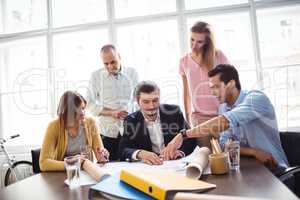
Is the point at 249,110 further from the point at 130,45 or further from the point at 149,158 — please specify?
the point at 130,45

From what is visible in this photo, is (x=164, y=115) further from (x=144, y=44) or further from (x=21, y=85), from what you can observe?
(x=21, y=85)

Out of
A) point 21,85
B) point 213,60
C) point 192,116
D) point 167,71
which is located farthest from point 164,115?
point 21,85

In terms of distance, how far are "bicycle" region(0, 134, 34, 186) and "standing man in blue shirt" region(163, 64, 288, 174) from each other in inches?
93.6

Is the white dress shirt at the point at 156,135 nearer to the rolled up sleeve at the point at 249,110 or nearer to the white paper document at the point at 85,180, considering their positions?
the rolled up sleeve at the point at 249,110

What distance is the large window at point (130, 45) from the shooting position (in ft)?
10.4

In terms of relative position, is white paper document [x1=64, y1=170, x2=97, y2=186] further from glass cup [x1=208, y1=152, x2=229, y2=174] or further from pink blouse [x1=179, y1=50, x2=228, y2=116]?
pink blouse [x1=179, y1=50, x2=228, y2=116]

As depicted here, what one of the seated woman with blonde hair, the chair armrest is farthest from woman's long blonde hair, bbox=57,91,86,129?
the chair armrest

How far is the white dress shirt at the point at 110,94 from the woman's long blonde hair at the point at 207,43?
2.27 feet

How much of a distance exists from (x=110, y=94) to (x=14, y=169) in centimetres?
162

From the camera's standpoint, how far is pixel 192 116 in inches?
91.9

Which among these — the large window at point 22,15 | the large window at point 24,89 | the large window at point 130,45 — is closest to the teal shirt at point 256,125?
the large window at point 130,45

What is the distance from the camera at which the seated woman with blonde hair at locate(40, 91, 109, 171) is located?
1868 millimetres

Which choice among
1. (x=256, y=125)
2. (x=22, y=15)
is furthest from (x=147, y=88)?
(x=22, y=15)

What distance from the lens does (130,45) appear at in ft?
11.2
